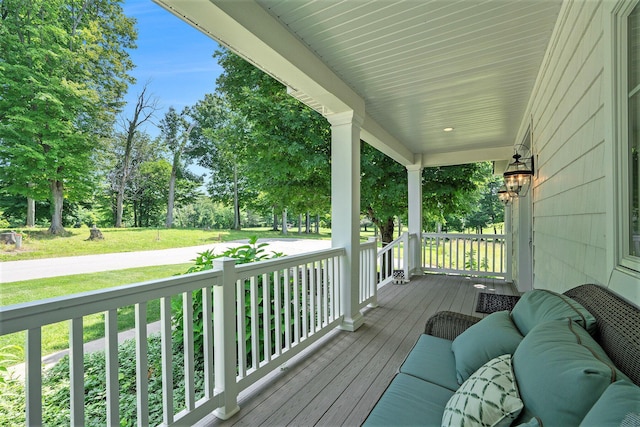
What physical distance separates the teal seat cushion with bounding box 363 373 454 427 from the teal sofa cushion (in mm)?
364

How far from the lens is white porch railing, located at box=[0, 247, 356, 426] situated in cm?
105

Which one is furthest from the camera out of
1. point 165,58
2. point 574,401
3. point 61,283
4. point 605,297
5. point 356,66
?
point 165,58

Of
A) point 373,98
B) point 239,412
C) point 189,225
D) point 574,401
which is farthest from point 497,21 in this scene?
point 189,225

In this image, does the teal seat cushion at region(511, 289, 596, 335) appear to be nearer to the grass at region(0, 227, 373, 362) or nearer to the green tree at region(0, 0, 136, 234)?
the grass at region(0, 227, 373, 362)

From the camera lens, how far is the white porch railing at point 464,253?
5.93 meters

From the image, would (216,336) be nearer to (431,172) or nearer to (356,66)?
(356,66)

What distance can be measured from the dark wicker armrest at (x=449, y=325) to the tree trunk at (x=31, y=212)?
18.4ft

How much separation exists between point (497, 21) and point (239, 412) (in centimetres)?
321

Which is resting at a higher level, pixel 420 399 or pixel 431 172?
pixel 431 172

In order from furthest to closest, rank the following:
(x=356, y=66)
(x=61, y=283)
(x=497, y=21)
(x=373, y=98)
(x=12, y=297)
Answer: (x=61, y=283) < (x=12, y=297) < (x=373, y=98) < (x=356, y=66) < (x=497, y=21)

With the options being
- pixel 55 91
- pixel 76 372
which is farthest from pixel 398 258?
pixel 55 91

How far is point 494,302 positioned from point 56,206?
680cm

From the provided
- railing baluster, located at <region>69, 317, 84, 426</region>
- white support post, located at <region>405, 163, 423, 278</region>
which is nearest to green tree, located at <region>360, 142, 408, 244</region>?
white support post, located at <region>405, 163, 423, 278</region>

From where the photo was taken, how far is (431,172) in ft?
22.9
